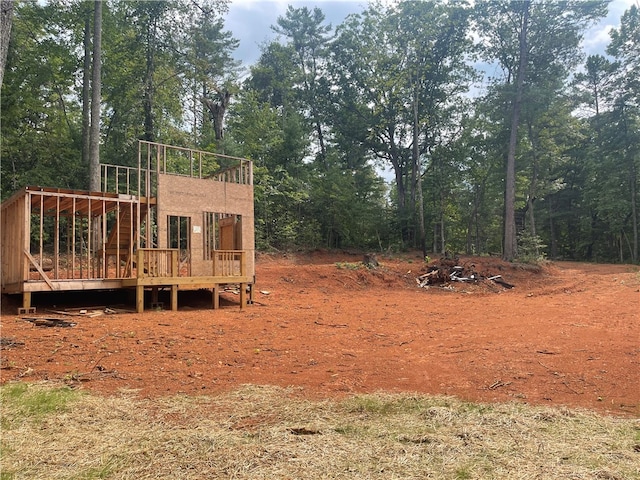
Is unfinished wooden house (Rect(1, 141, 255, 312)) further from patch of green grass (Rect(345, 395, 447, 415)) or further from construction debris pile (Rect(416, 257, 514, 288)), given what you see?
construction debris pile (Rect(416, 257, 514, 288))

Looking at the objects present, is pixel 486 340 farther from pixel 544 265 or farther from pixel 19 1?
pixel 19 1

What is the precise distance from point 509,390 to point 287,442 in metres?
3.08

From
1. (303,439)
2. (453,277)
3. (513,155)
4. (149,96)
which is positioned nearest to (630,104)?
(513,155)

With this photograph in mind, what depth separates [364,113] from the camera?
114 ft

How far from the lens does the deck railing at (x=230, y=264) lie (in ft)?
40.3

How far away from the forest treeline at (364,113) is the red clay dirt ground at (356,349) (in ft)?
35.9

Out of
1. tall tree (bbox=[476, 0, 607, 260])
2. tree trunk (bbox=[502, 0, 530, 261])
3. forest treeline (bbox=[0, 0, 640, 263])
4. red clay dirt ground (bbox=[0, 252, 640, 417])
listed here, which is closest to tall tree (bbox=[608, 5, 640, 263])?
forest treeline (bbox=[0, 0, 640, 263])

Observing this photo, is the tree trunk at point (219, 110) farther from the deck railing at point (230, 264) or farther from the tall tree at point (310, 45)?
the deck railing at point (230, 264)

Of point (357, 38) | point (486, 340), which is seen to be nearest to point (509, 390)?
point (486, 340)

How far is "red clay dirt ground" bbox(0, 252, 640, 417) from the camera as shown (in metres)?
5.37

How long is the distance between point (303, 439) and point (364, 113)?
110 feet

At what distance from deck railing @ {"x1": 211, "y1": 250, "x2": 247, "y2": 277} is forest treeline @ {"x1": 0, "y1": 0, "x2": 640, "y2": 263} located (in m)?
8.16

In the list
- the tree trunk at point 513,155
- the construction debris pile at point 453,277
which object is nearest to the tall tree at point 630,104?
the tree trunk at point 513,155

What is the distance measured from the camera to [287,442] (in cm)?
352
